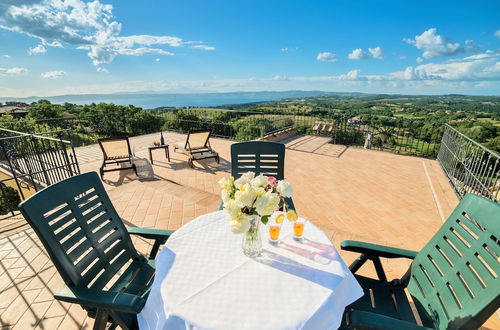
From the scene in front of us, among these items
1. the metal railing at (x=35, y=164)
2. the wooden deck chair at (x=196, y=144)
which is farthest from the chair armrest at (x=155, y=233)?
the wooden deck chair at (x=196, y=144)

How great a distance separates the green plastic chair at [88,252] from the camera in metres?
1.08

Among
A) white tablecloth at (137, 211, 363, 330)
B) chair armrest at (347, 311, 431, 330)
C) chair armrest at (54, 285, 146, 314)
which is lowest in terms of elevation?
chair armrest at (54, 285, 146, 314)

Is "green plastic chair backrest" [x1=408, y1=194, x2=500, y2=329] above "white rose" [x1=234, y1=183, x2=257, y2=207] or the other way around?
the other way around

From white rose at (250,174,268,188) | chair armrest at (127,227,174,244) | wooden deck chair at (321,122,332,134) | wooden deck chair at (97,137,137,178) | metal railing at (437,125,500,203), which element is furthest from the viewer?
wooden deck chair at (321,122,332,134)

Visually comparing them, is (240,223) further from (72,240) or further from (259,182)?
(72,240)

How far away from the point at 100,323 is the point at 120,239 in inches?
23.8

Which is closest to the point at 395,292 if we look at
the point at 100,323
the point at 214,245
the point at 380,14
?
the point at 214,245

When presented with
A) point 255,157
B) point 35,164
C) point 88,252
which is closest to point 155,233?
point 88,252

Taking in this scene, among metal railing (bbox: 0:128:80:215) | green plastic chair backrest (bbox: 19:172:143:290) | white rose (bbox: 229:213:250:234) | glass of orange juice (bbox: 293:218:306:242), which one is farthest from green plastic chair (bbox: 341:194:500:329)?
metal railing (bbox: 0:128:80:215)

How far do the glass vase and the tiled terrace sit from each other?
150 cm

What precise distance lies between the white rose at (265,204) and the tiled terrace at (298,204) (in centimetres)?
176

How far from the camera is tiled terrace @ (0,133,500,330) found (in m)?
1.95

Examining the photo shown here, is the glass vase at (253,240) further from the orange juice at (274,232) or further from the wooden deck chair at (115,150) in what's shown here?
the wooden deck chair at (115,150)

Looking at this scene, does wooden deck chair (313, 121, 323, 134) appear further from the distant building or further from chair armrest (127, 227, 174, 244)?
chair armrest (127, 227, 174, 244)
